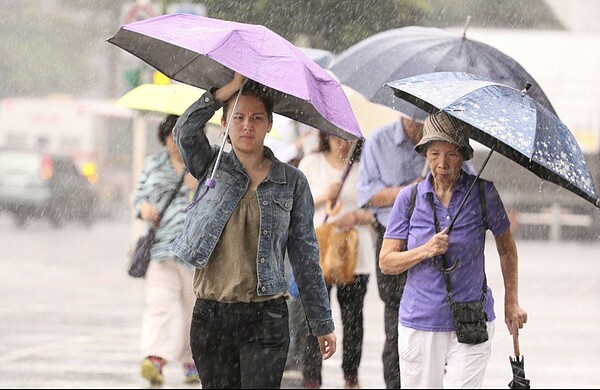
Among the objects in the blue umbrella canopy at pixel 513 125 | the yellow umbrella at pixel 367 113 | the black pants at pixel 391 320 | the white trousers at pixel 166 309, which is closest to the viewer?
the blue umbrella canopy at pixel 513 125

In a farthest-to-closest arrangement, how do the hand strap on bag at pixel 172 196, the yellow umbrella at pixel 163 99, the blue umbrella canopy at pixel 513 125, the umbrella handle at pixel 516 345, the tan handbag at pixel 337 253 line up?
the hand strap on bag at pixel 172 196
the tan handbag at pixel 337 253
the yellow umbrella at pixel 163 99
the umbrella handle at pixel 516 345
the blue umbrella canopy at pixel 513 125

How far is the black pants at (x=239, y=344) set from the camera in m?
5.49

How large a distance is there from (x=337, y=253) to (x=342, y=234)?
0.45ft

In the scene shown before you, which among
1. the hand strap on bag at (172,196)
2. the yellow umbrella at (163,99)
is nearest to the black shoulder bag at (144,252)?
the hand strap on bag at (172,196)

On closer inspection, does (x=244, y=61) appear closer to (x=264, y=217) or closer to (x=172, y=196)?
(x=264, y=217)

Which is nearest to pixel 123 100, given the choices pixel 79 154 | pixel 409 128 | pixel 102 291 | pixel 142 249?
pixel 142 249

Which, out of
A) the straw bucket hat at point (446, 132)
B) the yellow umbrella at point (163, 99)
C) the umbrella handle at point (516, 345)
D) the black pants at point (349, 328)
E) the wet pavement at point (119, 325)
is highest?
the yellow umbrella at point (163, 99)

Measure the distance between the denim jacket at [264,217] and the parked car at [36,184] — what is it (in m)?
27.3

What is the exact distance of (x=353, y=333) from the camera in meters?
9.14

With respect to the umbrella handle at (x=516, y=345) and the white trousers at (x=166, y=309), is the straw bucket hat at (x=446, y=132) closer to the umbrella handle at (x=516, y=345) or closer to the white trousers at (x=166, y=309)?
the umbrella handle at (x=516, y=345)

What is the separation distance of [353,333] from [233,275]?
3.72 metres

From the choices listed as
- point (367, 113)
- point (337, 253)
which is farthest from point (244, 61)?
point (367, 113)

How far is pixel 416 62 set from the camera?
798 cm

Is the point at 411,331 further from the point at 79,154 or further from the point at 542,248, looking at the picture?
the point at 79,154
